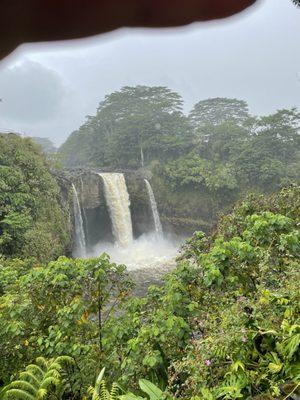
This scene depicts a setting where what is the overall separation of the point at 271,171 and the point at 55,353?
21.8 m

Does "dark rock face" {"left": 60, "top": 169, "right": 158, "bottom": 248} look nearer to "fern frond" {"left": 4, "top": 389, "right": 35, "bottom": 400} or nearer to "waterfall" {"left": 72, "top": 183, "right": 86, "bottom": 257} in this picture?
"waterfall" {"left": 72, "top": 183, "right": 86, "bottom": 257}

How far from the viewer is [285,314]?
2.29m

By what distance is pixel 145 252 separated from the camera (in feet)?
58.8

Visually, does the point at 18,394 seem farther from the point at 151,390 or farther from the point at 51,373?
the point at 151,390

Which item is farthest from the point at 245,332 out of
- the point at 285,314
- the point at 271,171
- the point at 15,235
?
the point at 271,171

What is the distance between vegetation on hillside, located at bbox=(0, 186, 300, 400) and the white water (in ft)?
34.6

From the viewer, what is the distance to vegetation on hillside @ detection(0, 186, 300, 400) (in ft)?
7.51

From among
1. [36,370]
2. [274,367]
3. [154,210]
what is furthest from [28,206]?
[274,367]

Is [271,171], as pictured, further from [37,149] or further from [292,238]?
[292,238]

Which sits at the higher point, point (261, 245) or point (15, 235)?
point (261, 245)

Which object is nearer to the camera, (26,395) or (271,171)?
(26,395)

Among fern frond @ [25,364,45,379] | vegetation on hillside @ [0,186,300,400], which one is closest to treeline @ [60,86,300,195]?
vegetation on hillside @ [0,186,300,400]

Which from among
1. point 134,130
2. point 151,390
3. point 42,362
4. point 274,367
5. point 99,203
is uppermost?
point 134,130

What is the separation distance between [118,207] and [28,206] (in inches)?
272
